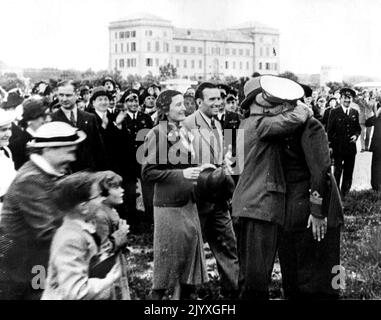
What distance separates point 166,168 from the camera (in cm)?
443

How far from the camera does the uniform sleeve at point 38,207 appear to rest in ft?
12.4

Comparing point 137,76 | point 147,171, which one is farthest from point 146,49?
point 147,171

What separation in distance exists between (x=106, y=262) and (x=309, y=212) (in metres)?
1.27

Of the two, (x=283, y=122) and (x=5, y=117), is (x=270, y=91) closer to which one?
(x=283, y=122)

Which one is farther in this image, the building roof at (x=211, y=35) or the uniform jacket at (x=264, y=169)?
the building roof at (x=211, y=35)

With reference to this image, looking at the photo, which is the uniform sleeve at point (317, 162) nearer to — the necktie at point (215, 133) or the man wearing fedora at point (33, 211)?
the necktie at point (215, 133)

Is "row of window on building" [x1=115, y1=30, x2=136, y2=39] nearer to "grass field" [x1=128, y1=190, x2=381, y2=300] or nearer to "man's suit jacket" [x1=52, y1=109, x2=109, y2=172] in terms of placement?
"man's suit jacket" [x1=52, y1=109, x2=109, y2=172]

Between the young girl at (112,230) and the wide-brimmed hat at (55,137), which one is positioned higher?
the wide-brimmed hat at (55,137)

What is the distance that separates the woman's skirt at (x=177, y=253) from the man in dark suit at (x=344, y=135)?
2556 mm

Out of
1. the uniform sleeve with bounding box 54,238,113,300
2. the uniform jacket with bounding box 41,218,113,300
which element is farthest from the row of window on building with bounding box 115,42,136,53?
the uniform sleeve with bounding box 54,238,113,300

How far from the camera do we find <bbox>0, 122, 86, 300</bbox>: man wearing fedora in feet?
12.4

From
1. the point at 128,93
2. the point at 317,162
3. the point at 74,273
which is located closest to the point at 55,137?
the point at 74,273

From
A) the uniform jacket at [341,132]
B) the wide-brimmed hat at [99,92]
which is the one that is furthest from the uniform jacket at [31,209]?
the uniform jacket at [341,132]

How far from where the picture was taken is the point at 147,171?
175 inches
